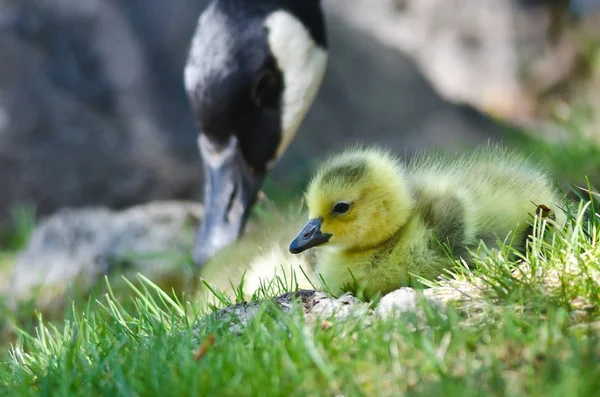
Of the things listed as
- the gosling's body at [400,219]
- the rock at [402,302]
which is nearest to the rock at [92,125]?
the gosling's body at [400,219]

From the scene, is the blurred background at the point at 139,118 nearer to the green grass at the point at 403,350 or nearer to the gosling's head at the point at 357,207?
the gosling's head at the point at 357,207

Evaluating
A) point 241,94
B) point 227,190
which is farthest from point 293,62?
point 227,190

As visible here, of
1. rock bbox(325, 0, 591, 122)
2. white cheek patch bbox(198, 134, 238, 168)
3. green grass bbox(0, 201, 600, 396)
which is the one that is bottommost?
green grass bbox(0, 201, 600, 396)

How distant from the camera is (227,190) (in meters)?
3.82

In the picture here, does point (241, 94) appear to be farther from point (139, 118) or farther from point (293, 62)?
point (139, 118)

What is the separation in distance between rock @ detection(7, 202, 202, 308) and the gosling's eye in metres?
1.95

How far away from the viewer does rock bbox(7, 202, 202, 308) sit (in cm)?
391

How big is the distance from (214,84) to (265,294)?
68.2 inches

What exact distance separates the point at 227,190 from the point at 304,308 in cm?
196

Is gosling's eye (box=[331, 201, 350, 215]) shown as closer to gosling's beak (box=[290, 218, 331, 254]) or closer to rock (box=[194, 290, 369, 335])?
gosling's beak (box=[290, 218, 331, 254])

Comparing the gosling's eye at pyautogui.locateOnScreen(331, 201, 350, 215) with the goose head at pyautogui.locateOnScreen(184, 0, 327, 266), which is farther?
the goose head at pyautogui.locateOnScreen(184, 0, 327, 266)

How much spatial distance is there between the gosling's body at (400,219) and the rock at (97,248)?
6.30 ft

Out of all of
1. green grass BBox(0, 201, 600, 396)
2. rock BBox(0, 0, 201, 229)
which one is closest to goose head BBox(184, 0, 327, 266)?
green grass BBox(0, 201, 600, 396)

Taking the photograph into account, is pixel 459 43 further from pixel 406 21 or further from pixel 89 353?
pixel 89 353
